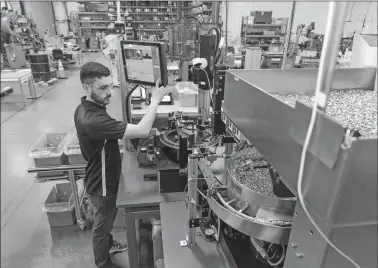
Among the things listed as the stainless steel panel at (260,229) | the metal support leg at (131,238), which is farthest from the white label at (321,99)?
the metal support leg at (131,238)

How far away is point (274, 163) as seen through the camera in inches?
26.2

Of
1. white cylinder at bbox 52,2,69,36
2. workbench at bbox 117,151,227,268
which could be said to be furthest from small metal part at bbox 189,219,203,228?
white cylinder at bbox 52,2,69,36

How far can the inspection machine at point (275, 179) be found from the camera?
1.45 ft

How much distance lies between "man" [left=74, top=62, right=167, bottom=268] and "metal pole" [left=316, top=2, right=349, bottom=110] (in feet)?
4.03

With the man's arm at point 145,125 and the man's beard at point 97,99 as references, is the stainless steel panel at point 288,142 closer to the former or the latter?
the man's arm at point 145,125

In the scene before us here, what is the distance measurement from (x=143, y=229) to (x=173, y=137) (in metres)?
1.07

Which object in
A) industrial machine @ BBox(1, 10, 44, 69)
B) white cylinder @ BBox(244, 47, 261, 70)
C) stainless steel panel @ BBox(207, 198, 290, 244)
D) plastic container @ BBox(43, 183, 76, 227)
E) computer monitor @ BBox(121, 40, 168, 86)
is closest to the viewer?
stainless steel panel @ BBox(207, 198, 290, 244)

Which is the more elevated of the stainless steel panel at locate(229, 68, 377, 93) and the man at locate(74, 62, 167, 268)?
the stainless steel panel at locate(229, 68, 377, 93)

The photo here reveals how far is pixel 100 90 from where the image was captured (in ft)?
5.02

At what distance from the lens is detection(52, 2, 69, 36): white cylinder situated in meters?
12.3

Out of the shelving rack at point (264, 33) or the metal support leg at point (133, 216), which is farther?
the shelving rack at point (264, 33)

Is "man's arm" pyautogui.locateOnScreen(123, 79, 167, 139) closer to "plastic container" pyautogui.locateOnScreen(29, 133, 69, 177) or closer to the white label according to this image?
"plastic container" pyautogui.locateOnScreen(29, 133, 69, 177)

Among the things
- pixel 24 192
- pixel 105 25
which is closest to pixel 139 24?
pixel 105 25

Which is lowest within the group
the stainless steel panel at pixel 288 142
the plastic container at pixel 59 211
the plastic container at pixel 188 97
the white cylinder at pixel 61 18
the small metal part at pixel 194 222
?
the plastic container at pixel 59 211
